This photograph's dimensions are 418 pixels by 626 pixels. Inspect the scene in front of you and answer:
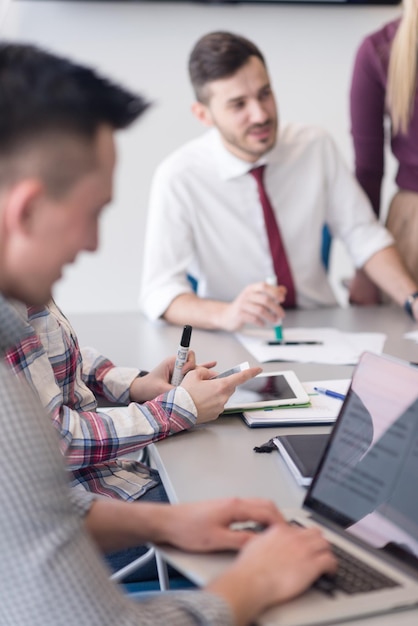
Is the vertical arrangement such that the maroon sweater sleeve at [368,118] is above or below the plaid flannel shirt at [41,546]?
above

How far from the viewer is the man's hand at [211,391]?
4.52 ft

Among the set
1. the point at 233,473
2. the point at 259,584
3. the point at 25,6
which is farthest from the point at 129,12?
the point at 259,584

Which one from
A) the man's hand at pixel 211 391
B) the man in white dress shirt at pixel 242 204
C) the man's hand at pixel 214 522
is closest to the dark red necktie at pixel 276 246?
the man in white dress shirt at pixel 242 204

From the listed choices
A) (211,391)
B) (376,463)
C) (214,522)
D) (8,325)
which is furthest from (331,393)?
(8,325)

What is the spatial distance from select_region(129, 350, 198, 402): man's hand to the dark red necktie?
0.85 m

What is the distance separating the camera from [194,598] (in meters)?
0.82

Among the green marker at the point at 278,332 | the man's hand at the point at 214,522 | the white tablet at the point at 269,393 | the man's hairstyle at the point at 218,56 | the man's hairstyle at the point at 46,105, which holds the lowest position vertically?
the green marker at the point at 278,332

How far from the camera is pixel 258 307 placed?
77.2 inches

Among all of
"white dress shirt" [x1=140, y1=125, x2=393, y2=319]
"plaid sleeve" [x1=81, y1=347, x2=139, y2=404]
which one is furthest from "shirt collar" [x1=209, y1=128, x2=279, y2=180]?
"plaid sleeve" [x1=81, y1=347, x2=139, y2=404]

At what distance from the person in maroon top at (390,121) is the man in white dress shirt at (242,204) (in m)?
0.17

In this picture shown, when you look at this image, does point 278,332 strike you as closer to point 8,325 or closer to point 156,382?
point 156,382

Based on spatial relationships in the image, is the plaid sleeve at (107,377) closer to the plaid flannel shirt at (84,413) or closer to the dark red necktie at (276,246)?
the plaid flannel shirt at (84,413)

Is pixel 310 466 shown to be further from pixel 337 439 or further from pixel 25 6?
pixel 25 6

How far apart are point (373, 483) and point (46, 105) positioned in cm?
60
